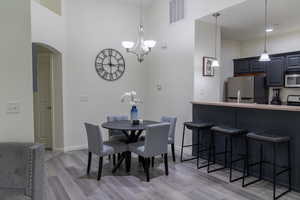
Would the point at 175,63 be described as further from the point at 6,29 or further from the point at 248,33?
the point at 6,29

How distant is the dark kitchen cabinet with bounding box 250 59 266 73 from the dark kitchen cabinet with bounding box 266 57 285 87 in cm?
12

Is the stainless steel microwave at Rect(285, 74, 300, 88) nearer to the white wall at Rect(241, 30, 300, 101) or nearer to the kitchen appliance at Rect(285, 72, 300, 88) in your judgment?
the kitchen appliance at Rect(285, 72, 300, 88)

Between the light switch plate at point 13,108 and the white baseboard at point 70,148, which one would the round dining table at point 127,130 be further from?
the white baseboard at point 70,148

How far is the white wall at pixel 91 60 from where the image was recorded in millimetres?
4871

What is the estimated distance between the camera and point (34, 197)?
1948mm

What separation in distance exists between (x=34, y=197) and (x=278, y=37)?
6439 mm

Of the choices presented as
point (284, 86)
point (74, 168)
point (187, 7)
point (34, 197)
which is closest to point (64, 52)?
point (74, 168)

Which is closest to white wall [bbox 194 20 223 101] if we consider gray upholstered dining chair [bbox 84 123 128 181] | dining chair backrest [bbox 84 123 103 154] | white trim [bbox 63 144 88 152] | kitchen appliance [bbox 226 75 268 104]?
kitchen appliance [bbox 226 75 268 104]

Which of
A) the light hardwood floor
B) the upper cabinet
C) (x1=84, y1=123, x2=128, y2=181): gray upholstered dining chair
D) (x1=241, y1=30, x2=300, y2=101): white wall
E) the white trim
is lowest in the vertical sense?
the light hardwood floor

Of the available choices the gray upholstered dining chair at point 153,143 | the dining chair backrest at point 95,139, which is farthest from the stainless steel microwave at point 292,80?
the dining chair backrest at point 95,139

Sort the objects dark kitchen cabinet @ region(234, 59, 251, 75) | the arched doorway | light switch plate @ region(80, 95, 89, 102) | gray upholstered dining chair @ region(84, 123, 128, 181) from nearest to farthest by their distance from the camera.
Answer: gray upholstered dining chair @ region(84, 123, 128, 181) → the arched doorway → light switch plate @ region(80, 95, 89, 102) → dark kitchen cabinet @ region(234, 59, 251, 75)

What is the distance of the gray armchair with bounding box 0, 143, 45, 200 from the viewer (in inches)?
76.8

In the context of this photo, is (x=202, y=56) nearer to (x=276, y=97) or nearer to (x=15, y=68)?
(x=276, y=97)

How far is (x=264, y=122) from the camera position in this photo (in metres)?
3.32
